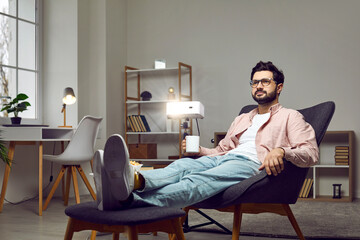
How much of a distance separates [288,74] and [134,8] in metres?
2.33

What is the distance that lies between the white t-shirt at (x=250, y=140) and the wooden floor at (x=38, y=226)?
2.26ft

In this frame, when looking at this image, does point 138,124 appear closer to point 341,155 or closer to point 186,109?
point 186,109

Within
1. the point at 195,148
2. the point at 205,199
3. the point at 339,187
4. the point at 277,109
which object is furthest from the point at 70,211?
the point at 339,187

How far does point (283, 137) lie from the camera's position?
8.36ft

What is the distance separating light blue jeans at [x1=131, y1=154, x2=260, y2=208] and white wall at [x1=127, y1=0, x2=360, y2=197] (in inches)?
122

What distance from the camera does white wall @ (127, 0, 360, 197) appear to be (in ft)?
17.2

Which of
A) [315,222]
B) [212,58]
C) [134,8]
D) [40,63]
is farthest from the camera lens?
[134,8]

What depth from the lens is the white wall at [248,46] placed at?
17.2 ft

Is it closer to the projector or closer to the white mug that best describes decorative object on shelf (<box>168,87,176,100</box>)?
the projector

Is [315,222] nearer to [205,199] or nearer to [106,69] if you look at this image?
[205,199]

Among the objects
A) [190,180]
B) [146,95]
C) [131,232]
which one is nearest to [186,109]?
[146,95]

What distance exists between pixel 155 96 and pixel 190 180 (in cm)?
407

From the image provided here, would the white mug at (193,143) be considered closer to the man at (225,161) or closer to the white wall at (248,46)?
the man at (225,161)

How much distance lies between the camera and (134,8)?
6258mm
